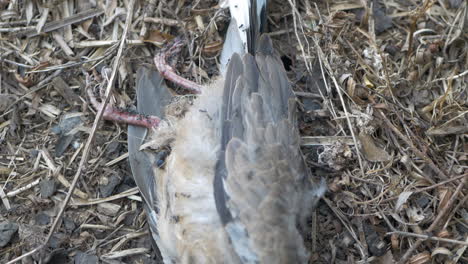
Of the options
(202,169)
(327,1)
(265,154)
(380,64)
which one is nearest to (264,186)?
(265,154)

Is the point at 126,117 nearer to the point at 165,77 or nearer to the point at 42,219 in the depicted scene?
the point at 165,77

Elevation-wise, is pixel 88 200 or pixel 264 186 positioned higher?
pixel 264 186

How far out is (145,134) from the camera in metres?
3.52

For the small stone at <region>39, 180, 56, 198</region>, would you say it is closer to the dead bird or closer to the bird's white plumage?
the dead bird

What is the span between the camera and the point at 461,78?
3.72m

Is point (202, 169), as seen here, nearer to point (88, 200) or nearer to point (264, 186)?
point (264, 186)

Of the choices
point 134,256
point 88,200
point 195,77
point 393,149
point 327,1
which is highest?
point 327,1

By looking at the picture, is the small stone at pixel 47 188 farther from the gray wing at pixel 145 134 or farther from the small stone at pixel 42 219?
the gray wing at pixel 145 134

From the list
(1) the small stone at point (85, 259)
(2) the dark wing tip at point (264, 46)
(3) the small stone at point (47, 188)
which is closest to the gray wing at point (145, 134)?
(1) the small stone at point (85, 259)

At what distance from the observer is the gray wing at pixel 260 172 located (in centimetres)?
287

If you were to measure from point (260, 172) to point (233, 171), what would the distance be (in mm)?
145

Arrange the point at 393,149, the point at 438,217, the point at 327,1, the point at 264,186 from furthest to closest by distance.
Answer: the point at 327,1 → the point at 393,149 → the point at 438,217 → the point at 264,186

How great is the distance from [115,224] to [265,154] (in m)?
1.15

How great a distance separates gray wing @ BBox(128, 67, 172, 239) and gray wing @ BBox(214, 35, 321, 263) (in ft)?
1.86
